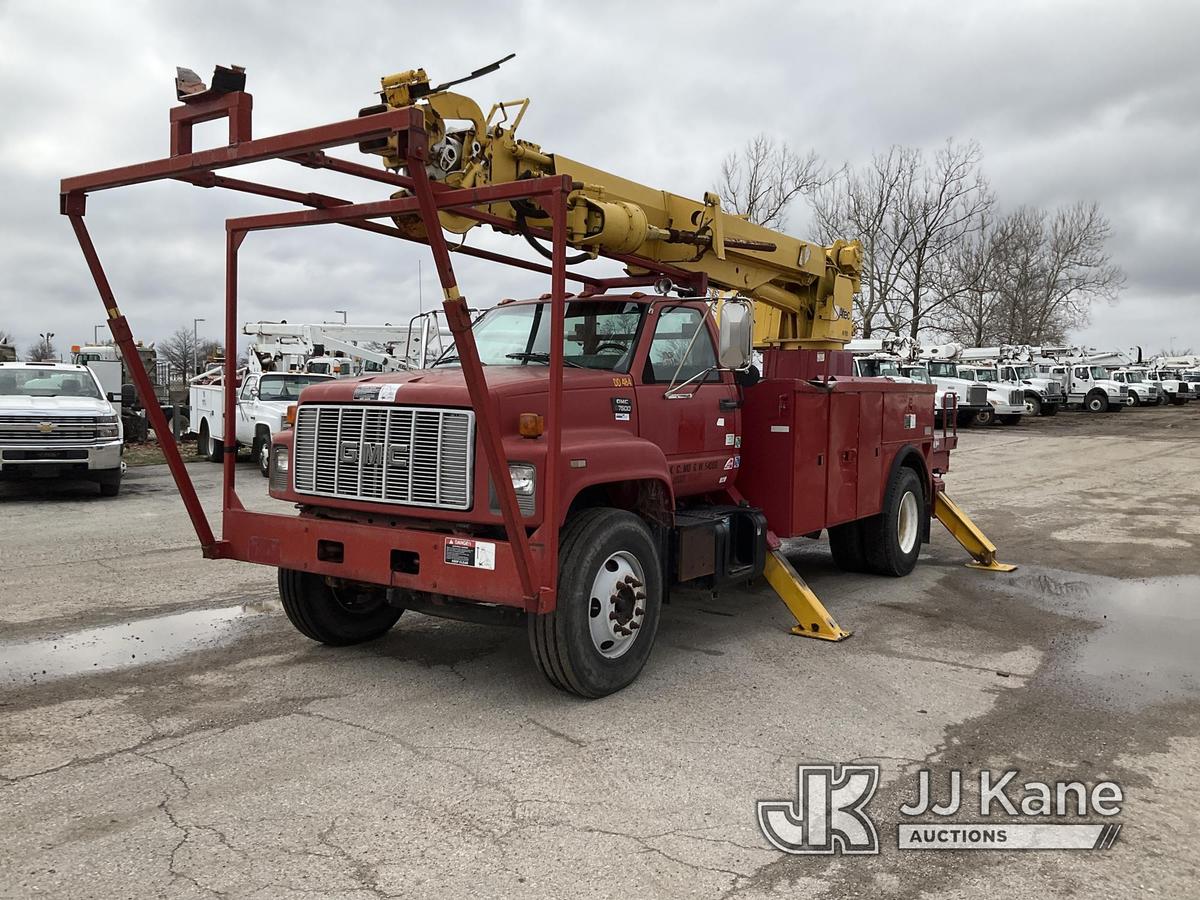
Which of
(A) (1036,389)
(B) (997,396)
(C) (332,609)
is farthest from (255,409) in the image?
(A) (1036,389)

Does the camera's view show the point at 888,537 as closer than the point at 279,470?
No

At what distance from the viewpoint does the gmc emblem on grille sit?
16.8ft

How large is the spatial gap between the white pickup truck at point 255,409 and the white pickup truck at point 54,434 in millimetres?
1732

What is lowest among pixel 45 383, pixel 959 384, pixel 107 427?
pixel 107 427

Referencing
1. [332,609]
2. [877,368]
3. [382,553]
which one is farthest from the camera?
[877,368]

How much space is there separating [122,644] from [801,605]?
441 centimetres

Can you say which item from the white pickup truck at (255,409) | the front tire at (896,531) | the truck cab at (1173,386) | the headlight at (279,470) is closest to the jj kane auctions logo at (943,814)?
the headlight at (279,470)

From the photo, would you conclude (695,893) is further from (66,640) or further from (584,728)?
(66,640)

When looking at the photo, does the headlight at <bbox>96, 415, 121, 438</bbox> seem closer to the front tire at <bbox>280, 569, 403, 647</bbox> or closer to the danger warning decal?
the front tire at <bbox>280, 569, 403, 647</bbox>

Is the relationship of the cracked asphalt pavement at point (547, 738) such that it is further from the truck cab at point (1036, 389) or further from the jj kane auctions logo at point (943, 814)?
the truck cab at point (1036, 389)

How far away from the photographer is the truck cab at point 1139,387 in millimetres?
45281

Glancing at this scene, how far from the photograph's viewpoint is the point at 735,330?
5.68 metres

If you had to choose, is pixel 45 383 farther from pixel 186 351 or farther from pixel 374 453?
pixel 186 351

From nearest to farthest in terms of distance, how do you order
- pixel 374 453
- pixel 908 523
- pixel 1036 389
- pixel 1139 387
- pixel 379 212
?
pixel 379 212
pixel 374 453
pixel 908 523
pixel 1036 389
pixel 1139 387
